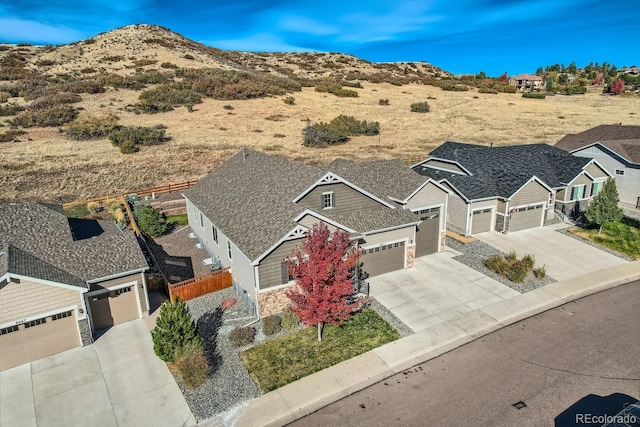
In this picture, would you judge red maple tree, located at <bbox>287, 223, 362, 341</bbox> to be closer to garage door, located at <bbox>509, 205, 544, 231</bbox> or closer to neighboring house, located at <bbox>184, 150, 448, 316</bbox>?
neighboring house, located at <bbox>184, 150, 448, 316</bbox>

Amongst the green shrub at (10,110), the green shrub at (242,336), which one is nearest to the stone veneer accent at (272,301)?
the green shrub at (242,336)

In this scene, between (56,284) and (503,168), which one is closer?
(56,284)

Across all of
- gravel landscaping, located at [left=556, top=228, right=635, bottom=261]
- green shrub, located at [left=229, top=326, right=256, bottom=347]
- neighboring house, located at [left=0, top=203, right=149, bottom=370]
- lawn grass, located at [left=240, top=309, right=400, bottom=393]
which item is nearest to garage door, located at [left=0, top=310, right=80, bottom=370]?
neighboring house, located at [left=0, top=203, right=149, bottom=370]

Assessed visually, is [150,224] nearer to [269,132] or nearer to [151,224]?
[151,224]

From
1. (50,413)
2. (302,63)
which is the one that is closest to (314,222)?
(50,413)

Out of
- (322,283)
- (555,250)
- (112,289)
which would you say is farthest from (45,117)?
(555,250)

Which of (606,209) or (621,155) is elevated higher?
(621,155)
